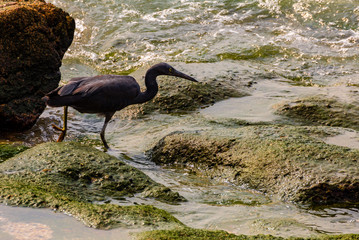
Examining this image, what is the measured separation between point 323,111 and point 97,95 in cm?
308

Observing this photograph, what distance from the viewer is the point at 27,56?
6129 mm

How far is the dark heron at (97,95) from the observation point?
5785mm

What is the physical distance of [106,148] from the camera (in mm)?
5895

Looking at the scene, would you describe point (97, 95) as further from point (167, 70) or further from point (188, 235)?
point (188, 235)

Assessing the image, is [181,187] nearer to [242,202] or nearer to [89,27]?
[242,202]

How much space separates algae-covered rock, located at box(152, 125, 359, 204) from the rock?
6.44ft

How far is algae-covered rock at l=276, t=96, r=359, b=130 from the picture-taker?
6.42 metres

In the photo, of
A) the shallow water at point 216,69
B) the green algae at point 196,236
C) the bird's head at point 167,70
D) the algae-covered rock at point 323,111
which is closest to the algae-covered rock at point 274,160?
the shallow water at point 216,69

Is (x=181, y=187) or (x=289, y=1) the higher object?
(x=289, y=1)

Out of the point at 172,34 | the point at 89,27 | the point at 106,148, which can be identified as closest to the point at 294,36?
the point at 172,34

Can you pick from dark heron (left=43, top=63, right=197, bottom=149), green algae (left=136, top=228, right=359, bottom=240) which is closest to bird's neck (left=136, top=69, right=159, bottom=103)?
dark heron (left=43, top=63, right=197, bottom=149)

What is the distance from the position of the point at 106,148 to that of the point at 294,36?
245 inches

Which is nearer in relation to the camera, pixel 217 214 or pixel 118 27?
pixel 217 214

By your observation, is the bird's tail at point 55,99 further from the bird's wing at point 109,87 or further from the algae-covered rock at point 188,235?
the algae-covered rock at point 188,235
